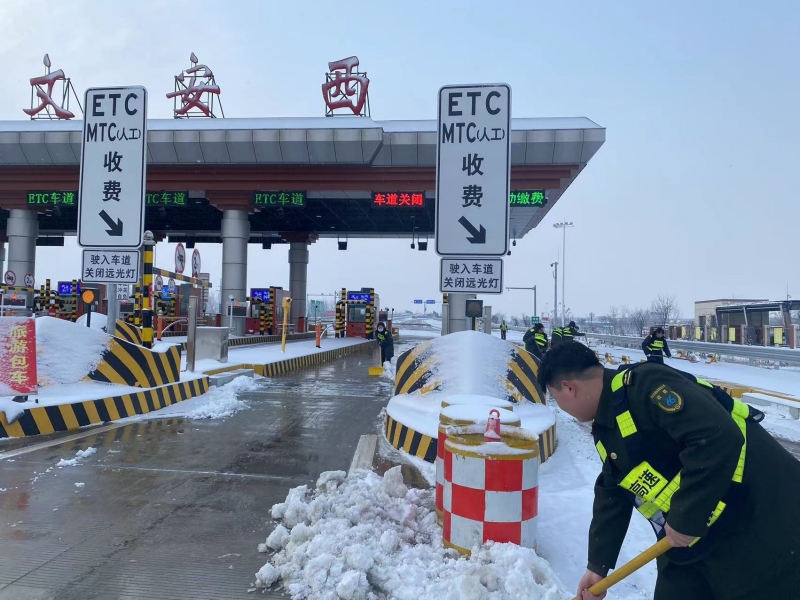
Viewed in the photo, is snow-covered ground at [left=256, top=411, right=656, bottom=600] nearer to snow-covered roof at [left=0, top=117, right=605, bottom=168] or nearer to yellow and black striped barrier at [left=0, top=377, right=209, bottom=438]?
yellow and black striped barrier at [left=0, top=377, right=209, bottom=438]

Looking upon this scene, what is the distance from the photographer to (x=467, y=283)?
18.7 ft

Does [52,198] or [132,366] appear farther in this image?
[52,198]

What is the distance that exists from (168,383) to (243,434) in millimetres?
2717

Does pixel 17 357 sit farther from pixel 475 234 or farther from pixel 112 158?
pixel 475 234

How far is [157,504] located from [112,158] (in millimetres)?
6115

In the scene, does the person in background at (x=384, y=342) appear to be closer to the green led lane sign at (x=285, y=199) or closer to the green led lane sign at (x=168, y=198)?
the green led lane sign at (x=285, y=199)

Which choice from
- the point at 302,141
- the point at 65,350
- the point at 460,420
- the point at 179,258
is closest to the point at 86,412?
the point at 65,350

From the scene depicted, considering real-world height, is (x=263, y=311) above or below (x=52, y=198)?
below

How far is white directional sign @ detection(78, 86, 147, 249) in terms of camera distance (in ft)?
25.2

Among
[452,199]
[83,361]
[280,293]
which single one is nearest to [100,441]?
[83,361]

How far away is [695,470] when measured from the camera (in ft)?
5.29

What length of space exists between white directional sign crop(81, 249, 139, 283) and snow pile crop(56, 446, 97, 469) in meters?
2.91

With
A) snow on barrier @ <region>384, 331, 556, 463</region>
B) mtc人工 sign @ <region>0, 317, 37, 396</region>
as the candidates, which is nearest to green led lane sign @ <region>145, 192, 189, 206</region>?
mtc人工 sign @ <region>0, 317, 37, 396</region>

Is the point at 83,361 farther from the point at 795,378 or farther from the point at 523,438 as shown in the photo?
the point at 795,378
